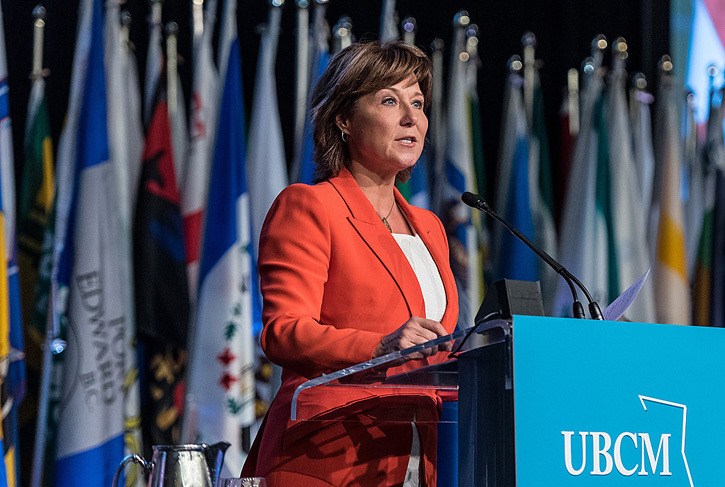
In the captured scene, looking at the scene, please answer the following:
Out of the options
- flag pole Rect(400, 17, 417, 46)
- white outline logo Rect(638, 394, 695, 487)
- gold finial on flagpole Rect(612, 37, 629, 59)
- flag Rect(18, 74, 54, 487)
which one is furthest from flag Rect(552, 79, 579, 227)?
white outline logo Rect(638, 394, 695, 487)

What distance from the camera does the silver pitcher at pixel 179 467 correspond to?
1418 mm

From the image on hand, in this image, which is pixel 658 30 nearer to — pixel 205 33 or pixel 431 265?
pixel 205 33

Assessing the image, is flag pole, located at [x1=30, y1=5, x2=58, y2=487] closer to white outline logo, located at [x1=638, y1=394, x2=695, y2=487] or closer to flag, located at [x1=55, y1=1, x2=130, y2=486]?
flag, located at [x1=55, y1=1, x2=130, y2=486]

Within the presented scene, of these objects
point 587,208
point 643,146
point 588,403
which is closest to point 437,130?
point 587,208

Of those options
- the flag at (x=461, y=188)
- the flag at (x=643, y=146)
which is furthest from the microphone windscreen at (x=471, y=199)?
the flag at (x=643, y=146)

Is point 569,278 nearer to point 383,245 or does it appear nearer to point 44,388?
point 383,245

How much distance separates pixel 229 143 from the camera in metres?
4.00

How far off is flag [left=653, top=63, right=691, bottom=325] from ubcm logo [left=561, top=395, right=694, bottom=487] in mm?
3389

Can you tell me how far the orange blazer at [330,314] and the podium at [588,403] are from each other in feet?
0.65

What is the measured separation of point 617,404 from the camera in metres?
1.26

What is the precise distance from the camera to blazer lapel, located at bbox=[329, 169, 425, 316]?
5.74 feet

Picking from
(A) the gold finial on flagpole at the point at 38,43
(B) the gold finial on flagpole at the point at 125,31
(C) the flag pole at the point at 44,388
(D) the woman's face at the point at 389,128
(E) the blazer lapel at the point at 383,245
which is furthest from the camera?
(B) the gold finial on flagpole at the point at 125,31

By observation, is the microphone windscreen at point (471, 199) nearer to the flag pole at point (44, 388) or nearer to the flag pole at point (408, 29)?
the flag pole at point (44, 388)

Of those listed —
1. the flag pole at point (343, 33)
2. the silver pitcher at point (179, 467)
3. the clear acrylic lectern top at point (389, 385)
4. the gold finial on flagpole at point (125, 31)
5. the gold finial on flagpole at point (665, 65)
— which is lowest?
the silver pitcher at point (179, 467)
